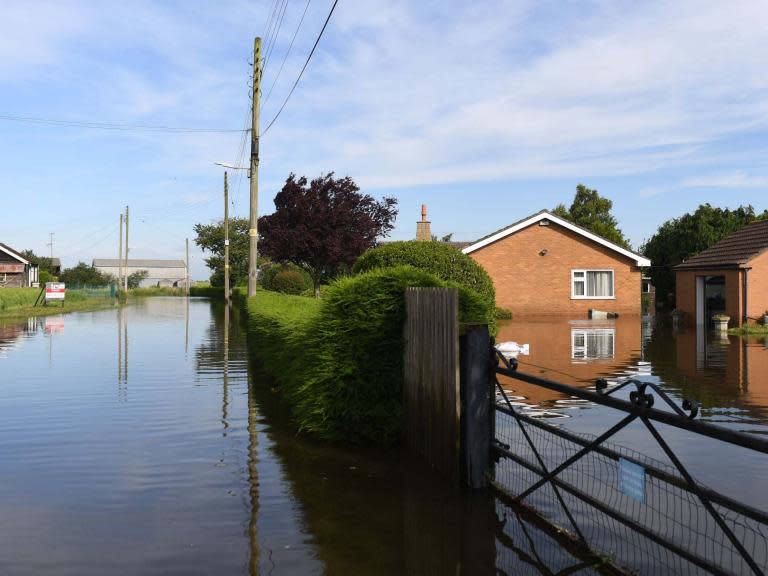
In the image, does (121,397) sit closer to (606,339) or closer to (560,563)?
(560,563)

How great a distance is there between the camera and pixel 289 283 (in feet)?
140

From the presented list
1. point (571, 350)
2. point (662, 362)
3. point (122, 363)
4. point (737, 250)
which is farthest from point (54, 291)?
point (662, 362)

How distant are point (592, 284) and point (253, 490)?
3082cm

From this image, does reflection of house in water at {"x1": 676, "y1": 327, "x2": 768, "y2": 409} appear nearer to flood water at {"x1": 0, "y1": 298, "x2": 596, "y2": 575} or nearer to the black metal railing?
the black metal railing

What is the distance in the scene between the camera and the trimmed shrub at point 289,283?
42719 mm

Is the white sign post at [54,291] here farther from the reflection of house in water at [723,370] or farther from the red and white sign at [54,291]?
the reflection of house in water at [723,370]

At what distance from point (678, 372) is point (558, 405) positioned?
5.27m

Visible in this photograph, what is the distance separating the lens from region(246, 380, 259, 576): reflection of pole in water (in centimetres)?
479

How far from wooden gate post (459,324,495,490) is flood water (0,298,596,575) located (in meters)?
0.27

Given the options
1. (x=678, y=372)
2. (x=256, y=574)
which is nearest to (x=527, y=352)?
(x=678, y=372)

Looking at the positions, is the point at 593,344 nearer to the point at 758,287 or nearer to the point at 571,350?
the point at 571,350

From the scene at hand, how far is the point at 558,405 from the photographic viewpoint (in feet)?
34.5

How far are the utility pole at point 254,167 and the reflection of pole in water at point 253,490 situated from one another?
14575mm

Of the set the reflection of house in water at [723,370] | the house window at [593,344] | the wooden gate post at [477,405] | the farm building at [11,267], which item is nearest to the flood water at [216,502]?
the wooden gate post at [477,405]
